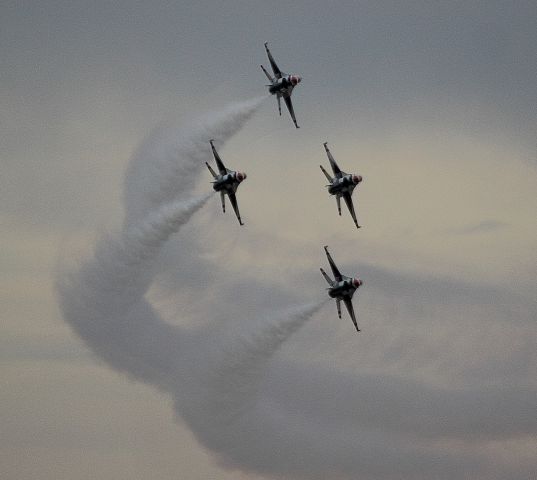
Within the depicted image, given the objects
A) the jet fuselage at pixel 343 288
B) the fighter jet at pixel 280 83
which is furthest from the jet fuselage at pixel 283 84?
the jet fuselage at pixel 343 288

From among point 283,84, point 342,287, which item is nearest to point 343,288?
point 342,287

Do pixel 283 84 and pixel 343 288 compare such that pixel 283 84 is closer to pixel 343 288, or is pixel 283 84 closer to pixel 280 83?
pixel 280 83

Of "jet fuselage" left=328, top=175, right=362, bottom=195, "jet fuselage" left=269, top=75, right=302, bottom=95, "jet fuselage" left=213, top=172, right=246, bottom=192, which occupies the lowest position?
"jet fuselage" left=213, top=172, right=246, bottom=192

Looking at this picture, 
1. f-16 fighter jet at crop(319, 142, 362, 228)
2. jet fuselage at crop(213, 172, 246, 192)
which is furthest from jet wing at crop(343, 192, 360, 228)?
jet fuselage at crop(213, 172, 246, 192)

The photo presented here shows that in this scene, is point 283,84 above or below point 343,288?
above

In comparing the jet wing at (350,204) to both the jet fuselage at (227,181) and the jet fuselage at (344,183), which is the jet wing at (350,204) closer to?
the jet fuselage at (344,183)

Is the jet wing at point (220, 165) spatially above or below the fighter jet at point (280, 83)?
below

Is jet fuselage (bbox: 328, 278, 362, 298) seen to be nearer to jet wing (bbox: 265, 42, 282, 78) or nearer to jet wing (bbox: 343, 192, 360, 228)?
jet wing (bbox: 343, 192, 360, 228)

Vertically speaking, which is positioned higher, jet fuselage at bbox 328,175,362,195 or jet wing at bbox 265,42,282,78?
jet wing at bbox 265,42,282,78

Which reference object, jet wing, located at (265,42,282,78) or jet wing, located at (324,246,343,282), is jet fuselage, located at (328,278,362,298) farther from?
jet wing, located at (265,42,282,78)

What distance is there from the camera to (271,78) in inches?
5699

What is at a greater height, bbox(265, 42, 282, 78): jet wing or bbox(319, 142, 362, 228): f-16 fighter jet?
bbox(265, 42, 282, 78): jet wing

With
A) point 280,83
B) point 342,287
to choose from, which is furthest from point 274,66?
point 342,287

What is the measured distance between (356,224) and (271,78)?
14.2 m
